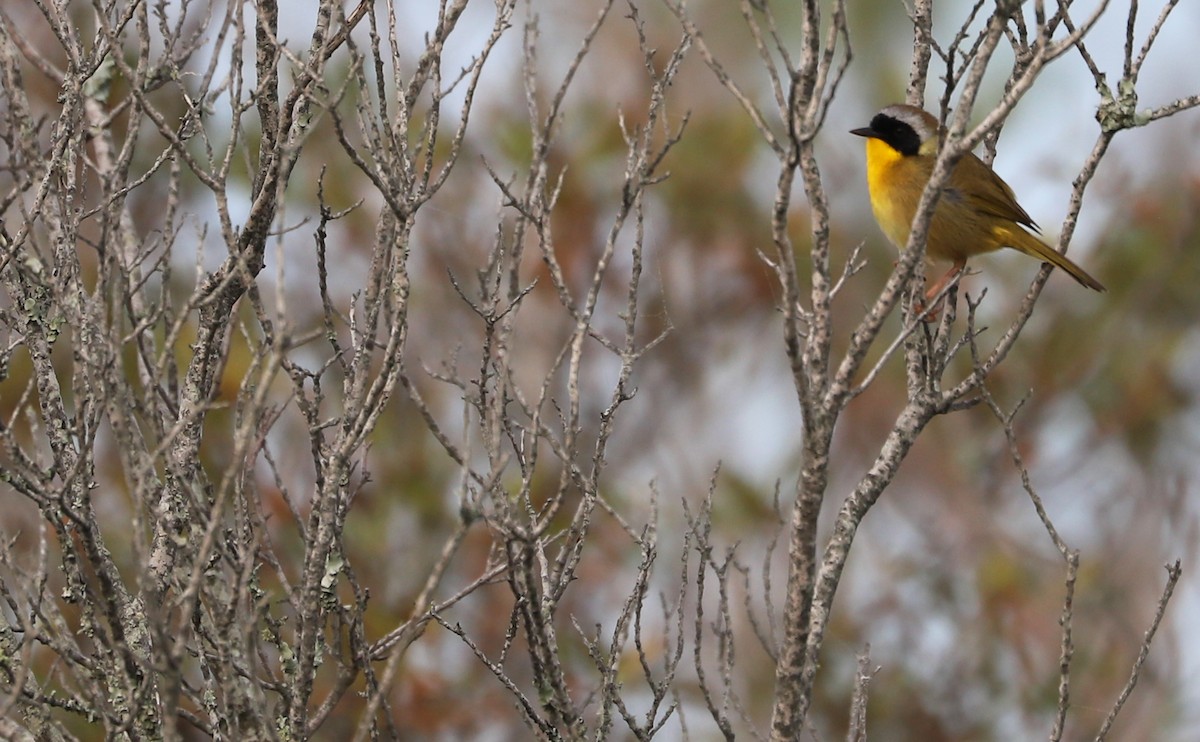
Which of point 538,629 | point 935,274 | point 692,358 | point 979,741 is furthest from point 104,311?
point 692,358

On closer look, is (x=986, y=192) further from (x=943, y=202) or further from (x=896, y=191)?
(x=896, y=191)

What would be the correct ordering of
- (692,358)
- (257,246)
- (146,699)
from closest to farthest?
(146,699) < (257,246) < (692,358)

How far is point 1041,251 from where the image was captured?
444 cm

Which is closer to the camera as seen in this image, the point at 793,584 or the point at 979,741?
the point at 793,584

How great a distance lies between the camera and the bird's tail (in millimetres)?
4039

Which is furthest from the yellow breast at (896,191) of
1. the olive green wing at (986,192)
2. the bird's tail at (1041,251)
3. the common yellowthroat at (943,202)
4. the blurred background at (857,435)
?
the blurred background at (857,435)

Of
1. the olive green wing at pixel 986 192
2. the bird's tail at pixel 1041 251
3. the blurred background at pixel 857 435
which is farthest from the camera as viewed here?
the blurred background at pixel 857 435

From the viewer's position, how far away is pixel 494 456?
2338 millimetres

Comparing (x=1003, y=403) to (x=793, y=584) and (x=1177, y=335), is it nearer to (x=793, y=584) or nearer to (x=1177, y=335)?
(x=1177, y=335)

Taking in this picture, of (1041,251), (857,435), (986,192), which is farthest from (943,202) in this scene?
(857,435)

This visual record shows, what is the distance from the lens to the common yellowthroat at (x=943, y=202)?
4770 mm

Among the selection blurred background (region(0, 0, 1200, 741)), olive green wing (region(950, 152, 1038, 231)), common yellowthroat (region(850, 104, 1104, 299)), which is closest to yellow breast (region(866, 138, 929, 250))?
common yellowthroat (region(850, 104, 1104, 299))

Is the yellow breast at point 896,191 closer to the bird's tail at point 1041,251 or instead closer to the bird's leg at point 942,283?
the bird's leg at point 942,283

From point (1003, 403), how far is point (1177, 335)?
1612 millimetres
